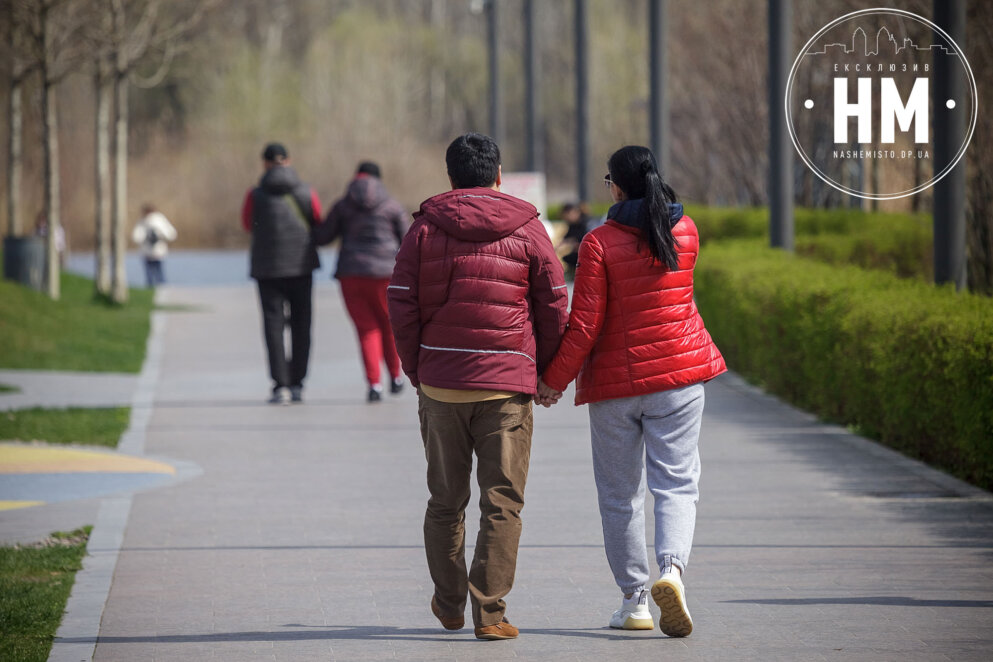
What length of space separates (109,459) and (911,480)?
14.8 feet

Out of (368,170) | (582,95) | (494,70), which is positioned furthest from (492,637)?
(494,70)

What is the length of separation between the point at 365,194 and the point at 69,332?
6.50 m

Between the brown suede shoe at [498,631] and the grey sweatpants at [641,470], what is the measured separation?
404mm

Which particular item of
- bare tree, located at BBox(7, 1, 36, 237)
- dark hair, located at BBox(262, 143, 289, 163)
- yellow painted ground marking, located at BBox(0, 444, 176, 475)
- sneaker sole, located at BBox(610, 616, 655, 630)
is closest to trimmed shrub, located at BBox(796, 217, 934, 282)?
dark hair, located at BBox(262, 143, 289, 163)

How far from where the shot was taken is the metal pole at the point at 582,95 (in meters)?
22.9

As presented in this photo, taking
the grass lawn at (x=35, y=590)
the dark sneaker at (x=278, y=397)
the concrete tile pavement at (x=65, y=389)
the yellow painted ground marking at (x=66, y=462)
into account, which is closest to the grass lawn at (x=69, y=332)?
Result: the concrete tile pavement at (x=65, y=389)

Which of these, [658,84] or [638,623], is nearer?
[638,623]

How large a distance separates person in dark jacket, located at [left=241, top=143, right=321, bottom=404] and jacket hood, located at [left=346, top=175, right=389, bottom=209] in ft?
1.27

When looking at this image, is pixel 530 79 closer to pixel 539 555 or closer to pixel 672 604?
pixel 539 555

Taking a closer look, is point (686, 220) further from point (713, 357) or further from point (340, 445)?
point (340, 445)

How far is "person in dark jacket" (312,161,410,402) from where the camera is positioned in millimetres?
11688

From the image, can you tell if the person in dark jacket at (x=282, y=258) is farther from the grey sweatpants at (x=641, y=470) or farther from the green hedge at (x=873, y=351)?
the grey sweatpants at (x=641, y=470)

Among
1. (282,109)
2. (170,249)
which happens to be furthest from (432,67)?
(170,249)

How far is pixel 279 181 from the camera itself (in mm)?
11891
